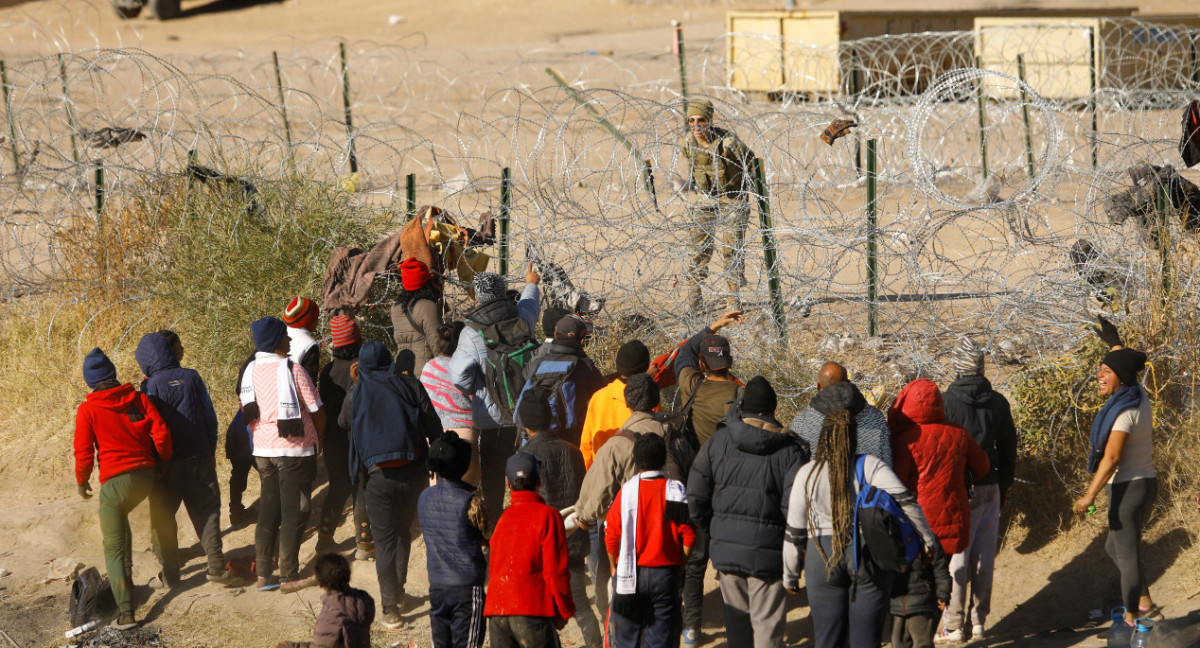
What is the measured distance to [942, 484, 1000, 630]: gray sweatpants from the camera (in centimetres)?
518

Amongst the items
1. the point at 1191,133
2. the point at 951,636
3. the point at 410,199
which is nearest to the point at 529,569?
the point at 951,636

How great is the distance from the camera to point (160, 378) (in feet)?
19.4

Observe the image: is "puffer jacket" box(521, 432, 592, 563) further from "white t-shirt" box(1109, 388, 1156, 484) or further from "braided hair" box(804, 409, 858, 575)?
"white t-shirt" box(1109, 388, 1156, 484)

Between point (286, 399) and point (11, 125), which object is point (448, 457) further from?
point (11, 125)

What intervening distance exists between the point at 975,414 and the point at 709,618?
64.8 inches

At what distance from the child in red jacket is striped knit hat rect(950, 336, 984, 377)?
157 cm

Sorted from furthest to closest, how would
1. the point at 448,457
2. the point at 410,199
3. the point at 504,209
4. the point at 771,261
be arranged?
1. the point at 410,199
2. the point at 504,209
3. the point at 771,261
4. the point at 448,457

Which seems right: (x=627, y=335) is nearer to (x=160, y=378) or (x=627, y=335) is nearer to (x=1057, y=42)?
(x=160, y=378)

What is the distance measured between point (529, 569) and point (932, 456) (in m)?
1.71

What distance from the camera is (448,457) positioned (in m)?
4.57

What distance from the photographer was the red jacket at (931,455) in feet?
15.6

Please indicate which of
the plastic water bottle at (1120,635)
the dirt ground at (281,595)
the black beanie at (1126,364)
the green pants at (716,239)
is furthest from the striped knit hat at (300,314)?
the plastic water bottle at (1120,635)

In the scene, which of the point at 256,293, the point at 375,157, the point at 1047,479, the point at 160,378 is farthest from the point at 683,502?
the point at 375,157

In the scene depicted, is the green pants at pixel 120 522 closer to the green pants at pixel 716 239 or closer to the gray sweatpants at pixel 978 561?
the green pants at pixel 716 239
